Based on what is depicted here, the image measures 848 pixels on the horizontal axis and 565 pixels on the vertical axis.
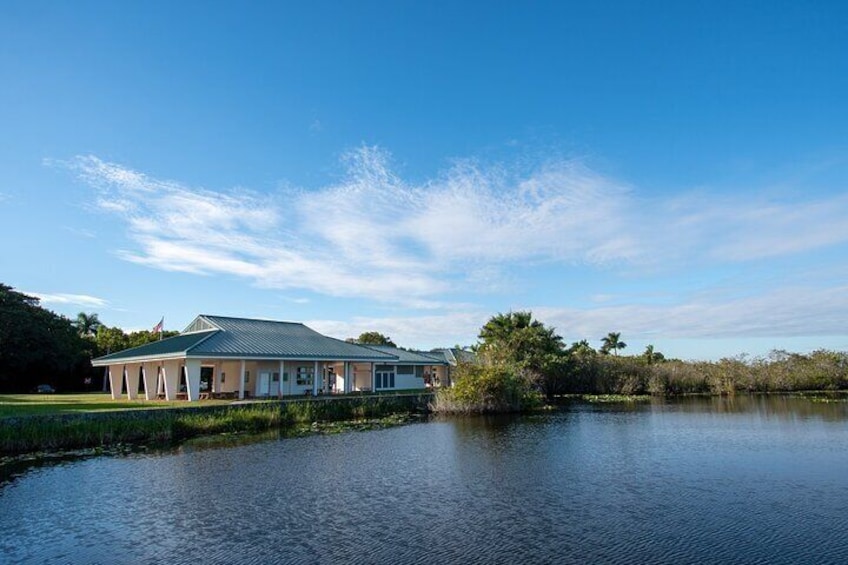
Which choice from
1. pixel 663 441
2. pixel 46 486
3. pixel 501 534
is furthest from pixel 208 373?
pixel 501 534

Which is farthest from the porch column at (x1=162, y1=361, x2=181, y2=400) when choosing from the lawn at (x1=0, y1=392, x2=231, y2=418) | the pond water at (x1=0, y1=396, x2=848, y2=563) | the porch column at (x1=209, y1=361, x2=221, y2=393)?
the pond water at (x1=0, y1=396, x2=848, y2=563)

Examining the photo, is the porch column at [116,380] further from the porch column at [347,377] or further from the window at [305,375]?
the porch column at [347,377]

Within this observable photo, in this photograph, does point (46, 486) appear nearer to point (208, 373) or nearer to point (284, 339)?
point (284, 339)

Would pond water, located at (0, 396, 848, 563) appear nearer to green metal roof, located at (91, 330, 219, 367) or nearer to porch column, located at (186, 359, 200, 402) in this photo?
porch column, located at (186, 359, 200, 402)

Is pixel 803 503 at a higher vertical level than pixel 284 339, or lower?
lower

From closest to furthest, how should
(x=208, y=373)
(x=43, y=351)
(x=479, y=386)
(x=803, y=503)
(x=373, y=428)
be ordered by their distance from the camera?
(x=803, y=503) → (x=373, y=428) → (x=479, y=386) → (x=208, y=373) → (x=43, y=351)

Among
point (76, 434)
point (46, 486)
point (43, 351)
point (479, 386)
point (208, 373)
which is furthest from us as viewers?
point (43, 351)

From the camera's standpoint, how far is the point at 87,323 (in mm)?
69625

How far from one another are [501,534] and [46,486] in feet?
39.8

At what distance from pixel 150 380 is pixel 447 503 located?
98.5 feet

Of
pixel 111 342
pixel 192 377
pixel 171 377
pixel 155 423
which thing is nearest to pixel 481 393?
pixel 192 377

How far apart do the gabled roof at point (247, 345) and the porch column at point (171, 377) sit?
1.04 metres

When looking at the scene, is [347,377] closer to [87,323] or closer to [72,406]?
[72,406]

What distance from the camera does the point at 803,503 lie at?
1171 centimetres
